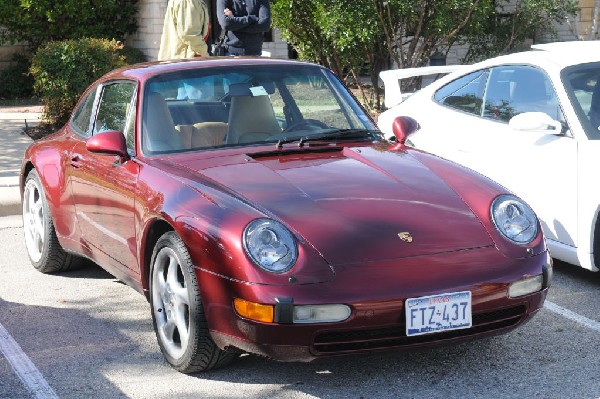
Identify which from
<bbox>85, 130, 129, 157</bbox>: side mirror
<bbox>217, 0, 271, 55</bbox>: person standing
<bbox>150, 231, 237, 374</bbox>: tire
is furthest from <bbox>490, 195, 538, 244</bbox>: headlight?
<bbox>217, 0, 271, 55</bbox>: person standing

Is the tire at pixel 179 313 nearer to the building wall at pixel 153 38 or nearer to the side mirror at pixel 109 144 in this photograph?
the side mirror at pixel 109 144

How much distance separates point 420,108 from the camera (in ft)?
26.7

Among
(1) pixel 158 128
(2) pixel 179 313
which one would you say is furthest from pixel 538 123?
(2) pixel 179 313

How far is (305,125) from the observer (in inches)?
233

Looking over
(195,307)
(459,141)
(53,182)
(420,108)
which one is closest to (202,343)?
(195,307)

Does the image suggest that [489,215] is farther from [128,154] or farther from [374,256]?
[128,154]

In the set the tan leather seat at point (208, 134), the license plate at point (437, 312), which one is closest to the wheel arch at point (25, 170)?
the tan leather seat at point (208, 134)

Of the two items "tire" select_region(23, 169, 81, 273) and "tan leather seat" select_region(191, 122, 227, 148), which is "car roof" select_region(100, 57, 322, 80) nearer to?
"tan leather seat" select_region(191, 122, 227, 148)

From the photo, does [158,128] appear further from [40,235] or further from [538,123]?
[538,123]

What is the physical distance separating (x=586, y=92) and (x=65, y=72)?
7.99 meters

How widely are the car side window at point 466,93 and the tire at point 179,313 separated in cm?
324

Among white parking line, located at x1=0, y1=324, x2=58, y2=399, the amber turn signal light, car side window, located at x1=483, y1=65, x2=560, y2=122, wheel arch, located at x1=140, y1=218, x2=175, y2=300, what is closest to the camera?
the amber turn signal light

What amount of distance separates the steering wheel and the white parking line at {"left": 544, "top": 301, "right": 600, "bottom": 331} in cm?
165

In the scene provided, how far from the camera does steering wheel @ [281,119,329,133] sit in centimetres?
589
